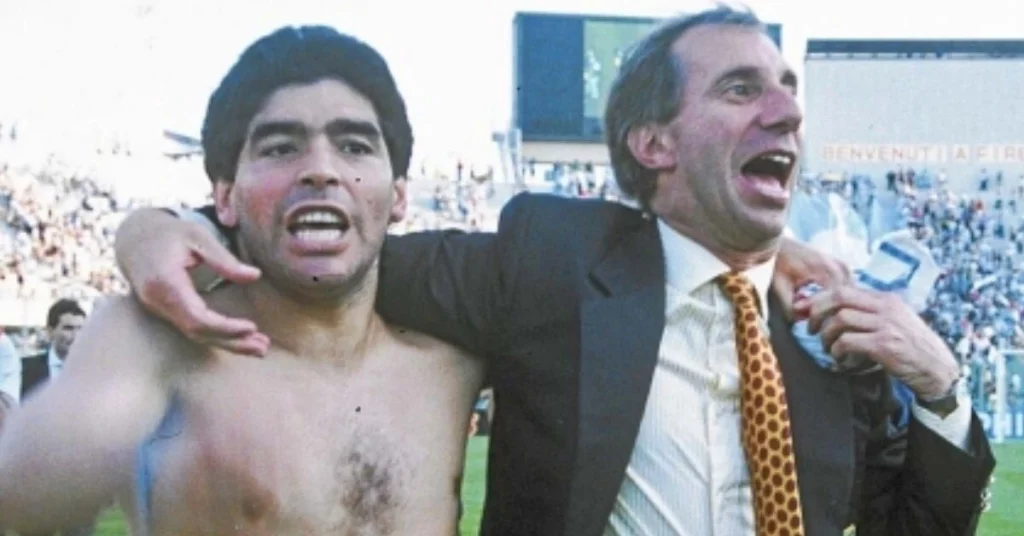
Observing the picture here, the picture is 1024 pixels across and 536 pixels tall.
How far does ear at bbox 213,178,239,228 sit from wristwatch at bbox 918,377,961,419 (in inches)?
53.1

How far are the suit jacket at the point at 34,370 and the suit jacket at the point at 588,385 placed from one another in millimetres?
5891

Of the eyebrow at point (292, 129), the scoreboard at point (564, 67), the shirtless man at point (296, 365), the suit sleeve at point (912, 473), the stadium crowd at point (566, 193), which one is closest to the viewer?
the shirtless man at point (296, 365)

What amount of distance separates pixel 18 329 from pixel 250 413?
2096cm

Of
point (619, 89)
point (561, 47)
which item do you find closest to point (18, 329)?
point (561, 47)

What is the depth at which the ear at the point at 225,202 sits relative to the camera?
2721mm

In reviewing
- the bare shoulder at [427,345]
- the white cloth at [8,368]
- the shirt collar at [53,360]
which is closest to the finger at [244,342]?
the bare shoulder at [427,345]

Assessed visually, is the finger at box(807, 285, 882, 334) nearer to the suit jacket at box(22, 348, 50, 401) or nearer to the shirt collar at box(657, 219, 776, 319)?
the shirt collar at box(657, 219, 776, 319)

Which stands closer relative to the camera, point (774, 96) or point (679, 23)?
point (774, 96)

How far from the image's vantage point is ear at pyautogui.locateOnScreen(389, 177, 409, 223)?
276 centimetres

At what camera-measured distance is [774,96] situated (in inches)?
111

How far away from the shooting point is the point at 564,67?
3186 centimetres

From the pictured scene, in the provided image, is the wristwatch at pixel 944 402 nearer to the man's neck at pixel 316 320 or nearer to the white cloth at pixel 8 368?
the man's neck at pixel 316 320

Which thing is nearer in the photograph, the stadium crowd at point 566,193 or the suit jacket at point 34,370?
the suit jacket at point 34,370

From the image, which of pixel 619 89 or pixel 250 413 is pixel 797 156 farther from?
pixel 250 413
